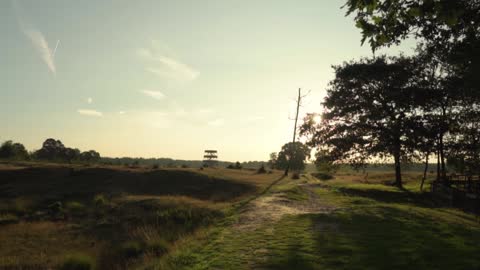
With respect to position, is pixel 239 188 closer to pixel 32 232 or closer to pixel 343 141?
pixel 343 141

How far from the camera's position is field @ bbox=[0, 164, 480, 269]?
8664mm

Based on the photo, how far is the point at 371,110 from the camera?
33.7 metres

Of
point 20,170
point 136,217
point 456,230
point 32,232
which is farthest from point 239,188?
point 20,170

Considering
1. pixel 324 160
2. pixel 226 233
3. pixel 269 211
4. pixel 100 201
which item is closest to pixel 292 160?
pixel 324 160

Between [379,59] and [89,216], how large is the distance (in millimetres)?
29924

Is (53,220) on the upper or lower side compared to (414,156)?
lower

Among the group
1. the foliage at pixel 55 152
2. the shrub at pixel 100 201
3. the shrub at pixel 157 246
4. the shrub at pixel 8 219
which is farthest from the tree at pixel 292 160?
the shrub at pixel 157 246

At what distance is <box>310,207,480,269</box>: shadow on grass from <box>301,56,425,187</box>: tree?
19.6 m

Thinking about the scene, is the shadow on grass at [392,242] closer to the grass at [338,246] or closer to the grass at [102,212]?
the grass at [338,246]

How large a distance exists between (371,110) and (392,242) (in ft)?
85.1

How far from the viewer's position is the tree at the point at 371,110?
32281 mm

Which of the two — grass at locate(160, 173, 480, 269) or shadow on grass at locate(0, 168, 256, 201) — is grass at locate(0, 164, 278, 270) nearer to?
shadow on grass at locate(0, 168, 256, 201)

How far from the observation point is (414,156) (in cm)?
3300

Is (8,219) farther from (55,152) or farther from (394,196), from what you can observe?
(55,152)
